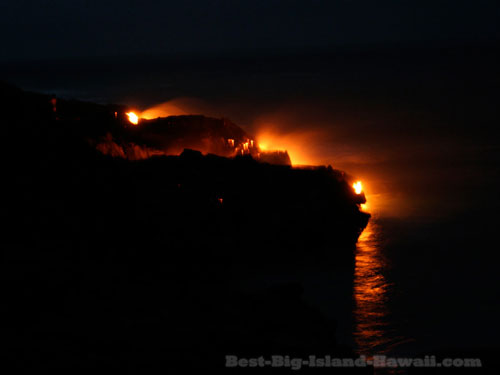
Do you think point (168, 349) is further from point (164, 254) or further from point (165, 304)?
point (164, 254)

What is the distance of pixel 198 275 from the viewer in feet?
30.1

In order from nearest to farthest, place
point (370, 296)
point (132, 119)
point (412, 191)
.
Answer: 1. point (370, 296)
2. point (132, 119)
3. point (412, 191)

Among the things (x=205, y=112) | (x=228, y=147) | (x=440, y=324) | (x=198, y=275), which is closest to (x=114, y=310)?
(x=198, y=275)

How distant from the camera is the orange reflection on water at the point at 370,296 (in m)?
11.0

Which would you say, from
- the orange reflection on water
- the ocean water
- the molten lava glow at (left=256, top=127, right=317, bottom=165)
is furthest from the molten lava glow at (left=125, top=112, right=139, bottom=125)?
the molten lava glow at (left=256, top=127, right=317, bottom=165)

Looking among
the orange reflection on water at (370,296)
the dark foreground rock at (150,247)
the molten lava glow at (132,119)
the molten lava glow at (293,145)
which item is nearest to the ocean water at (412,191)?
the orange reflection on water at (370,296)

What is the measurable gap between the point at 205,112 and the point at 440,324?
40824 millimetres

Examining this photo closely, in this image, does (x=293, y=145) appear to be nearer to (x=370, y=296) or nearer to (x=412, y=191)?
(x=412, y=191)

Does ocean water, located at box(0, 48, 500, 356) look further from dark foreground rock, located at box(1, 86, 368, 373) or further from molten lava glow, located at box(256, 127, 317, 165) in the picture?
dark foreground rock, located at box(1, 86, 368, 373)

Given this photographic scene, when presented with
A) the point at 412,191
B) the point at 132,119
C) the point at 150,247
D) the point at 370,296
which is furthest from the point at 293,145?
the point at 150,247

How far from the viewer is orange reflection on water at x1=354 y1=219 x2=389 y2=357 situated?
36.0ft

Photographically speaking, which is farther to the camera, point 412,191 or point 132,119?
point 412,191

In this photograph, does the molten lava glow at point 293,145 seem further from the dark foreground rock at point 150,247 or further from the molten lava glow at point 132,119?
the dark foreground rock at point 150,247

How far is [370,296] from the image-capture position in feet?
41.9
